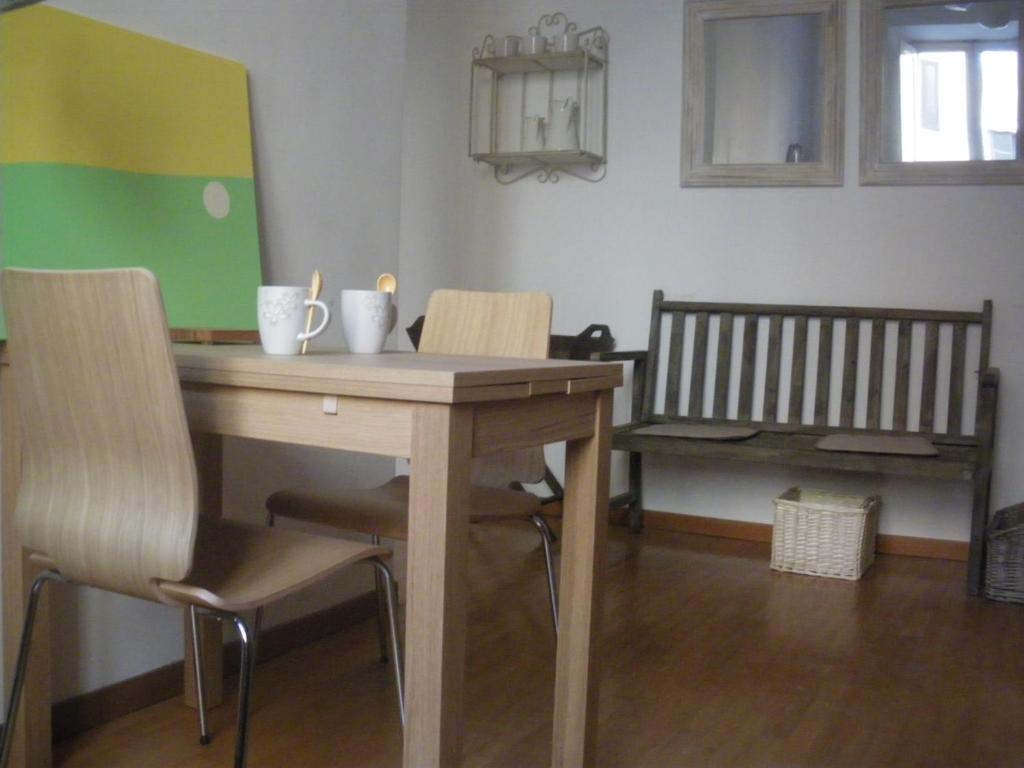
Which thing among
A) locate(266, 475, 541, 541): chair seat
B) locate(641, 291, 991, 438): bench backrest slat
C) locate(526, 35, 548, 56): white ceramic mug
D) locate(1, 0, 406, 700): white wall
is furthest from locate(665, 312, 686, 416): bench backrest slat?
locate(266, 475, 541, 541): chair seat

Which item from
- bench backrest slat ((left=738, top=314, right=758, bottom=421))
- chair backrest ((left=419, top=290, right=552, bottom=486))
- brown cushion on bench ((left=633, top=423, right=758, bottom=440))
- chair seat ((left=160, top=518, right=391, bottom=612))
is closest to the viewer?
chair seat ((left=160, top=518, right=391, bottom=612))

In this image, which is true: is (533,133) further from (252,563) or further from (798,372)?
(252,563)

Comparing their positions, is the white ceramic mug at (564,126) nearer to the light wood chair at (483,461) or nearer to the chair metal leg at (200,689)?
the light wood chair at (483,461)

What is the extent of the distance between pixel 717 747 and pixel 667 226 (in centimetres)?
241

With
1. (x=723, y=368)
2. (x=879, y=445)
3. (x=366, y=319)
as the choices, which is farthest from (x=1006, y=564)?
(x=366, y=319)

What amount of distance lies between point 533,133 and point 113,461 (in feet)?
9.75

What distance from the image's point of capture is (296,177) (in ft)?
7.88

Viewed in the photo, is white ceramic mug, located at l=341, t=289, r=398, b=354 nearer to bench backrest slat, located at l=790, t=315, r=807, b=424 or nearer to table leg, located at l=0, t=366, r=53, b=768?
table leg, located at l=0, t=366, r=53, b=768

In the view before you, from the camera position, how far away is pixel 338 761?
1843 mm

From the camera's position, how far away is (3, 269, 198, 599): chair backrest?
4.25 feet

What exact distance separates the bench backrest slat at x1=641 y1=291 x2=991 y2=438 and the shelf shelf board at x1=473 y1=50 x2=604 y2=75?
36.7 inches

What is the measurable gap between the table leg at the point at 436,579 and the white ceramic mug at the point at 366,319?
43 cm

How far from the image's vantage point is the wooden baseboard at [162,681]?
6.28ft

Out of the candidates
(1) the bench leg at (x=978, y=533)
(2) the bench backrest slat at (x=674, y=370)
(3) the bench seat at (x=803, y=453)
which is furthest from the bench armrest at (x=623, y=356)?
(1) the bench leg at (x=978, y=533)
